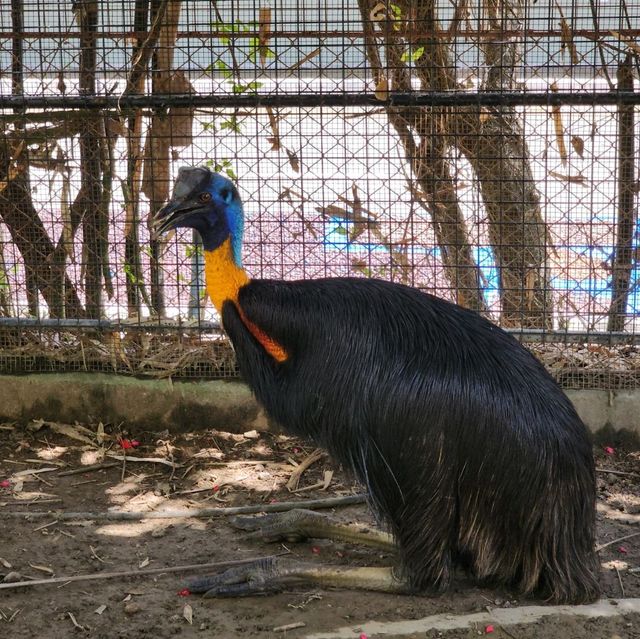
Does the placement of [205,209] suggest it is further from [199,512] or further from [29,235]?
[29,235]

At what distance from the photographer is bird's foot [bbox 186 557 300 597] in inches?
153

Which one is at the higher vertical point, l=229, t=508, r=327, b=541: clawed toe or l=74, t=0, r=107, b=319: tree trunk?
l=74, t=0, r=107, b=319: tree trunk

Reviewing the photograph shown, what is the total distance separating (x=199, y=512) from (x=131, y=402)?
1201 mm

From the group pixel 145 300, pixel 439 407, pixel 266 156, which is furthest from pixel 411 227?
pixel 439 407

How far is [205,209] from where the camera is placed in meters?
4.07

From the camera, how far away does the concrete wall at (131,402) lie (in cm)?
567

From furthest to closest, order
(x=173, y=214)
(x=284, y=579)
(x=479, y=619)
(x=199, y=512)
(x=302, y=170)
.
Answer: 1. (x=302, y=170)
2. (x=199, y=512)
3. (x=173, y=214)
4. (x=284, y=579)
5. (x=479, y=619)

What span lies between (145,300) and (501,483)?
2.92m

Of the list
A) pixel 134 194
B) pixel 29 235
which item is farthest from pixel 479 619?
pixel 29 235

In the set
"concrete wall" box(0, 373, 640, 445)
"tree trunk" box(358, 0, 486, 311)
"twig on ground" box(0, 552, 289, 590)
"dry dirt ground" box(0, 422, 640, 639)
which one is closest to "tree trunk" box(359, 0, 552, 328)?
"tree trunk" box(358, 0, 486, 311)

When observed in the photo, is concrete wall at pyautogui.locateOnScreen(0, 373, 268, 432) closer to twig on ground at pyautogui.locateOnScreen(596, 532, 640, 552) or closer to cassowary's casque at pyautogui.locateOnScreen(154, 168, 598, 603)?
cassowary's casque at pyautogui.locateOnScreen(154, 168, 598, 603)

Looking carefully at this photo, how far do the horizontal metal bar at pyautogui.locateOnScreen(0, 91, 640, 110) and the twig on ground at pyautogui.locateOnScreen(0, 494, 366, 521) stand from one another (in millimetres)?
2089

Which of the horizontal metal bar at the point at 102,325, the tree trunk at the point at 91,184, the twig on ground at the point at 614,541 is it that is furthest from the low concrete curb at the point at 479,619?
the tree trunk at the point at 91,184

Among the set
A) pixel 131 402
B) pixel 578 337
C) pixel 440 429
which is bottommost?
pixel 131 402
